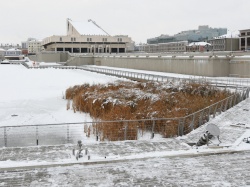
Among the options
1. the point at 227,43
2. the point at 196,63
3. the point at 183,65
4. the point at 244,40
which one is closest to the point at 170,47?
the point at 227,43

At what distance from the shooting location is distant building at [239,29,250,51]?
89506mm

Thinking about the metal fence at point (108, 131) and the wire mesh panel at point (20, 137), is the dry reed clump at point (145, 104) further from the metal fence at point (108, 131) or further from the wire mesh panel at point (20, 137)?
the wire mesh panel at point (20, 137)

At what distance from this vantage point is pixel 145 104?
71.5 feet

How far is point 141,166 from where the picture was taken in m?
11.5

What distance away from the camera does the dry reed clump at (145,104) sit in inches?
625

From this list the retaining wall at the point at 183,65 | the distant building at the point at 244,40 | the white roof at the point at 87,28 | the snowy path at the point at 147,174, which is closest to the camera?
the snowy path at the point at 147,174

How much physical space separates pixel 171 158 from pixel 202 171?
5.18 ft

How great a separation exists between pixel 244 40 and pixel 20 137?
85.7 metres

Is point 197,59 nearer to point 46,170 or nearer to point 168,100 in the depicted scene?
point 168,100

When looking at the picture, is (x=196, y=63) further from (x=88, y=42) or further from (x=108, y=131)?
(x=88, y=42)

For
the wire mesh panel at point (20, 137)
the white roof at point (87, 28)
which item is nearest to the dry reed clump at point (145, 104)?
the wire mesh panel at point (20, 137)

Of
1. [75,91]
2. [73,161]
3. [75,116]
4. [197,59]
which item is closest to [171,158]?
[73,161]

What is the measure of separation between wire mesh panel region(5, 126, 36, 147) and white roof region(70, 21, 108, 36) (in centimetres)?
9673

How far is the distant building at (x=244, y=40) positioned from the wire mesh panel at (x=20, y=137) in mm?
80432
